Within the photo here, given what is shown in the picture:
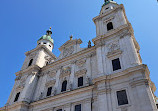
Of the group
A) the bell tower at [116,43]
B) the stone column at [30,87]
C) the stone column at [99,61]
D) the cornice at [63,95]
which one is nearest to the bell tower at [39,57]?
the stone column at [30,87]

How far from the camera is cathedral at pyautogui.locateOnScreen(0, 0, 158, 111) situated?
1496 centimetres

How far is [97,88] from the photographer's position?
16922 millimetres

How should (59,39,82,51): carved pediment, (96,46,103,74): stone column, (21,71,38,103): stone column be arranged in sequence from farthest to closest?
(59,39,82,51): carved pediment, (21,71,38,103): stone column, (96,46,103,74): stone column

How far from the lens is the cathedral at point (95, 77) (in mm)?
14961

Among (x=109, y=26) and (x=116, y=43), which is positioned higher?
(x=109, y=26)

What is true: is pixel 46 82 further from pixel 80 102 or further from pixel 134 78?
pixel 134 78

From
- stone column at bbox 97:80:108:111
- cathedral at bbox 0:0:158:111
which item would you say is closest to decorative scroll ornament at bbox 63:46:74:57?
cathedral at bbox 0:0:158:111

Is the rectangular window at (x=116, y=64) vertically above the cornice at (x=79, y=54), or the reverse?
the cornice at (x=79, y=54)

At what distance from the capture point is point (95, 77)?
19.4 m

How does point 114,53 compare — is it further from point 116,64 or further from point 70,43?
point 70,43

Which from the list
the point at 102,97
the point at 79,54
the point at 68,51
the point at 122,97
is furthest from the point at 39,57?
the point at 122,97

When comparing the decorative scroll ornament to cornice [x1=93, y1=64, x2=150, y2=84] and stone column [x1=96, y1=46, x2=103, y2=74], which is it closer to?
stone column [x1=96, y1=46, x2=103, y2=74]

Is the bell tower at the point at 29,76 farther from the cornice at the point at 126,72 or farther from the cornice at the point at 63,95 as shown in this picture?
the cornice at the point at 126,72

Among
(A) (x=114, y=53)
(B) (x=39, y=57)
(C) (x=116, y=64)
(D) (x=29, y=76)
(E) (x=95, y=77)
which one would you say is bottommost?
(E) (x=95, y=77)
